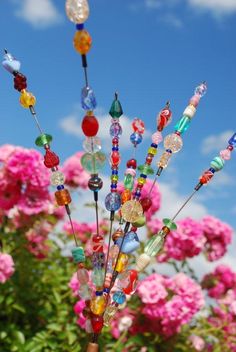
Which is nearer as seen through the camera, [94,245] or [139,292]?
[94,245]

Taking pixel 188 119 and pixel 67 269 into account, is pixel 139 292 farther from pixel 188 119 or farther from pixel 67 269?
pixel 188 119

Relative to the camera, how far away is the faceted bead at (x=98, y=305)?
149 cm

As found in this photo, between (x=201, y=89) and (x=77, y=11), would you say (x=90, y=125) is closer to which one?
(x=77, y=11)

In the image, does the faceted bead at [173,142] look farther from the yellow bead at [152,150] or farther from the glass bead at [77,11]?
the glass bead at [77,11]

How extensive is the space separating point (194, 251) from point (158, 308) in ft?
1.68

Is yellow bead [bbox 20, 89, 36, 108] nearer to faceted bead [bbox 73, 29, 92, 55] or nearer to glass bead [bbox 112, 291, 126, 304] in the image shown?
faceted bead [bbox 73, 29, 92, 55]

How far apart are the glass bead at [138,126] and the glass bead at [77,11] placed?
36 centimetres

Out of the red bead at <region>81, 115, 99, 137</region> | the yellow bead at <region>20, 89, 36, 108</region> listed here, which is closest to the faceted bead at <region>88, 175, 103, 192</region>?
the red bead at <region>81, 115, 99, 137</region>

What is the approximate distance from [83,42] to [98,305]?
57 centimetres

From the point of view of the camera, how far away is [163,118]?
163 centimetres

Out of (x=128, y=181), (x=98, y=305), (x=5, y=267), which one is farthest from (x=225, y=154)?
(x=5, y=267)

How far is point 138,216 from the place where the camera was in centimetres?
151

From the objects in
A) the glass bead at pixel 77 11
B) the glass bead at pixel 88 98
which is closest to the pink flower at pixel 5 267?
the glass bead at pixel 88 98

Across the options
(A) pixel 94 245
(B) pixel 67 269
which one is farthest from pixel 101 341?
(A) pixel 94 245
